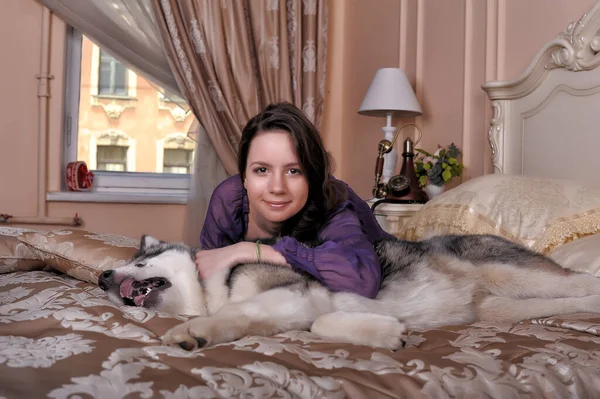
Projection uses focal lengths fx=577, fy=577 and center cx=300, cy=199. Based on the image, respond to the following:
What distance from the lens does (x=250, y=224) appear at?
199 cm

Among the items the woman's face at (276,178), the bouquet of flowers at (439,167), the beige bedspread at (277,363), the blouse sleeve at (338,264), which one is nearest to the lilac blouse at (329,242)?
the blouse sleeve at (338,264)

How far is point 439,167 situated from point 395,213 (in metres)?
0.39

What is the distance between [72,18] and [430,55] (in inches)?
98.6

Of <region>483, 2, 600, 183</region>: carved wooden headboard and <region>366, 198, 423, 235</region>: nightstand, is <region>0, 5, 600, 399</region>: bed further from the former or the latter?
<region>366, 198, 423, 235</region>: nightstand

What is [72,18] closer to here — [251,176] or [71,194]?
[71,194]

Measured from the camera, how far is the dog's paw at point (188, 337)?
1.09 m

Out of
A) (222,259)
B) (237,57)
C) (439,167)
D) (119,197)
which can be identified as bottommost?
(222,259)

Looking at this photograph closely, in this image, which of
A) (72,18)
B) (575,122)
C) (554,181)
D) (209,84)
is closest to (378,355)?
(554,181)

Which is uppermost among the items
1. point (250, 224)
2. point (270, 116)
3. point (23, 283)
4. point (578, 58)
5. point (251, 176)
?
point (578, 58)

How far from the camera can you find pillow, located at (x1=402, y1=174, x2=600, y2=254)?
76.4 inches

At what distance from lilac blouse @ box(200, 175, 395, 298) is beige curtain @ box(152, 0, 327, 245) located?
2.11 m

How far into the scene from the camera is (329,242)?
5.21 ft

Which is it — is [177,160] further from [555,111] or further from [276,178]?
[276,178]

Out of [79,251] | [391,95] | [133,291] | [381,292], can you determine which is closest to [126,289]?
[133,291]
